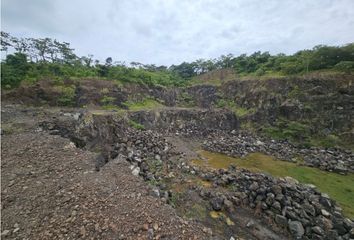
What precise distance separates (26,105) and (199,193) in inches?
708

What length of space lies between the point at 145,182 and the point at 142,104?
63.8 feet

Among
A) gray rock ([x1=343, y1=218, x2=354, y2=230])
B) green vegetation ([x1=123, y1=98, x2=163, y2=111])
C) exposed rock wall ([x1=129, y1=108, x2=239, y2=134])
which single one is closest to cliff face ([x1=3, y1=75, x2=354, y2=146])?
exposed rock wall ([x1=129, y1=108, x2=239, y2=134])

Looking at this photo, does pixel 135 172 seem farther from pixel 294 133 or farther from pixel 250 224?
pixel 294 133

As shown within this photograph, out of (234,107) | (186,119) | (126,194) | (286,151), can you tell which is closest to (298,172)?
(286,151)

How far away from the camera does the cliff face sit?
21094mm

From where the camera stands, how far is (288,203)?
10086 millimetres

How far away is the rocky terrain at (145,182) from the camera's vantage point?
282 inches

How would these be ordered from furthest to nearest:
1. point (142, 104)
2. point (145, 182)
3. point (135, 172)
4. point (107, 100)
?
point (142, 104)
point (107, 100)
point (135, 172)
point (145, 182)

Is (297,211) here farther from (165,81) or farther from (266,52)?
(266,52)

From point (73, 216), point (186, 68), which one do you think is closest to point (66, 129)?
point (73, 216)

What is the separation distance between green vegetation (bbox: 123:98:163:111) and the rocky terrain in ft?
11.7

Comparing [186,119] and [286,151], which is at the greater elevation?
[186,119]

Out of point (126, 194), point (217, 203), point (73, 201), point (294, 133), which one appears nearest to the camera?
point (73, 201)

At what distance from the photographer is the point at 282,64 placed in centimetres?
3066
